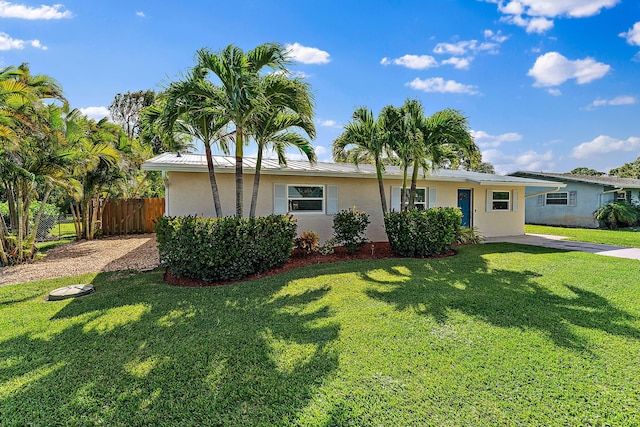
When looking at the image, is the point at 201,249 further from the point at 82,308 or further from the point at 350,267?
the point at 350,267

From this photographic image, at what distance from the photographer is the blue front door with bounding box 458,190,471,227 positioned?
42.7ft

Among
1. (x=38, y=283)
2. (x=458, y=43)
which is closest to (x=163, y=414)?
(x=38, y=283)

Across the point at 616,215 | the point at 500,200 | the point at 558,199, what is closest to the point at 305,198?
the point at 500,200

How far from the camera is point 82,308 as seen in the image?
4.91 meters

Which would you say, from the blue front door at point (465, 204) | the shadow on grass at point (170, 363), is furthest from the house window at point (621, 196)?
the shadow on grass at point (170, 363)

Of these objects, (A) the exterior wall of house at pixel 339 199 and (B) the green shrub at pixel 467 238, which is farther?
(B) the green shrub at pixel 467 238

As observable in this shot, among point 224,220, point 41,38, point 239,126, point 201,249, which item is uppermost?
point 41,38

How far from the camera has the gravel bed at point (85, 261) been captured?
7.28 meters

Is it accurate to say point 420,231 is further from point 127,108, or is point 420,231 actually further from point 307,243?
point 127,108

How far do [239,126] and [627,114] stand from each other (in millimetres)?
21423

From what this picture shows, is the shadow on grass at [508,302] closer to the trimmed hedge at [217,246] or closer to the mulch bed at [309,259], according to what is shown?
the mulch bed at [309,259]

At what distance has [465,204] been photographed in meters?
13.1

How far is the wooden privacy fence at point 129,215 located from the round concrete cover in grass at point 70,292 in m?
8.79

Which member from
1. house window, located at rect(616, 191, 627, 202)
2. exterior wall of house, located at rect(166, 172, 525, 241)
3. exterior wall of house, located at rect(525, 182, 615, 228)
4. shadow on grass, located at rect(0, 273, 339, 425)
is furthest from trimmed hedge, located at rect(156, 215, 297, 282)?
house window, located at rect(616, 191, 627, 202)
